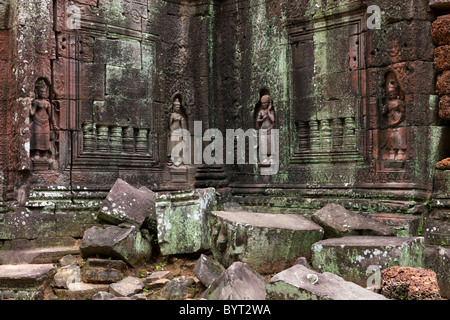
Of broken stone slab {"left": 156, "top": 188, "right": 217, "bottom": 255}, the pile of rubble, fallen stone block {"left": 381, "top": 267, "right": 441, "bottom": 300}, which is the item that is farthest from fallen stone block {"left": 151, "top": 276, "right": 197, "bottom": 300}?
fallen stone block {"left": 381, "top": 267, "right": 441, "bottom": 300}

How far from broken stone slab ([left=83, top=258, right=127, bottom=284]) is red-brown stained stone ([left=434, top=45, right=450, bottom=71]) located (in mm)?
4651

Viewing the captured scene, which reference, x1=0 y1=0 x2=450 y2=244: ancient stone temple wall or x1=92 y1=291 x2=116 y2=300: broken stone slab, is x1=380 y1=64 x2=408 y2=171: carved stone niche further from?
x1=92 y1=291 x2=116 y2=300: broken stone slab

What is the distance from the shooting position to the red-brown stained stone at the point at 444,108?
7324 millimetres

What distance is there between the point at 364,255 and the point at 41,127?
15.1ft

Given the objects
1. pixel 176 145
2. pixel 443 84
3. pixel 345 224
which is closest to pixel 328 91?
pixel 443 84

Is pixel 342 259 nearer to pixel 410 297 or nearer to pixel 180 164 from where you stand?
pixel 410 297


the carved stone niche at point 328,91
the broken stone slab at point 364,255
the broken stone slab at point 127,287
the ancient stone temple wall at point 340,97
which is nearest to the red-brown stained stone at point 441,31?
the ancient stone temple wall at point 340,97

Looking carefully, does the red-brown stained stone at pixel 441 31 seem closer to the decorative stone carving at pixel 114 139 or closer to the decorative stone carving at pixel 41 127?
the decorative stone carving at pixel 114 139

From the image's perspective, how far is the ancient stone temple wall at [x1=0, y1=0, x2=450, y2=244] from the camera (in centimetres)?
754

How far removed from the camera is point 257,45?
931 centimetres

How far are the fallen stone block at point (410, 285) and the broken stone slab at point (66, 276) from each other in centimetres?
338

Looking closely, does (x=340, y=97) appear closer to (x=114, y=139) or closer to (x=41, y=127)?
(x=114, y=139)

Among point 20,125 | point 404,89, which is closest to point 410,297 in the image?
point 404,89

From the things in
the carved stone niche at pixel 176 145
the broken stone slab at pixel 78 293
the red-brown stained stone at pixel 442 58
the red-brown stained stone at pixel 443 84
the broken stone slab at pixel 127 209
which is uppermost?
the red-brown stained stone at pixel 442 58
